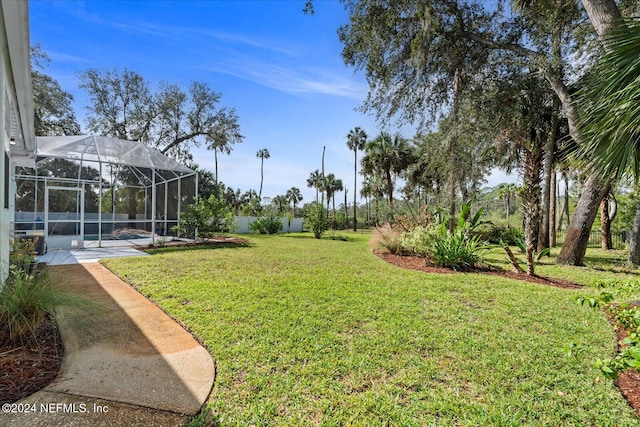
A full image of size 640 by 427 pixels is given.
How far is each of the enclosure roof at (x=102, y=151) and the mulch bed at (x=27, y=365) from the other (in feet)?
30.8

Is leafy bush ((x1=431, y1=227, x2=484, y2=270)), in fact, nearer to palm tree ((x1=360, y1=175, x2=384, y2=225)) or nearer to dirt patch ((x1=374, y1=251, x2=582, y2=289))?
dirt patch ((x1=374, y1=251, x2=582, y2=289))

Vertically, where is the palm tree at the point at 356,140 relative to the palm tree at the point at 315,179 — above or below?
above

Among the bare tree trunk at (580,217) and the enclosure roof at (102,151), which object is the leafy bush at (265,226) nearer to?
the enclosure roof at (102,151)

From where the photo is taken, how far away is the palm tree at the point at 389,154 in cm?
2519

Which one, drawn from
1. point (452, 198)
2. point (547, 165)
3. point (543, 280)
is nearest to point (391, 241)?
point (452, 198)

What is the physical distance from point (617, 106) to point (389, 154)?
23179mm

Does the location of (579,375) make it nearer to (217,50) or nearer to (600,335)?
(600,335)

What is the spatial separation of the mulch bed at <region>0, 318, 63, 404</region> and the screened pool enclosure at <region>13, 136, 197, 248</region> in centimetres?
792

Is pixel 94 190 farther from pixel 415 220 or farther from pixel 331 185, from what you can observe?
pixel 331 185

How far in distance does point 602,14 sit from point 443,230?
5.15 metres

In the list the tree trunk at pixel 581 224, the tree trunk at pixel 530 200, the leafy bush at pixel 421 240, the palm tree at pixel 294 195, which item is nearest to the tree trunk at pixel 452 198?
the leafy bush at pixel 421 240

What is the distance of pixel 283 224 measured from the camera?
23.6m

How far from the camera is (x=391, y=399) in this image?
220cm

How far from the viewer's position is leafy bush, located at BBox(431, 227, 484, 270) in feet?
24.0
